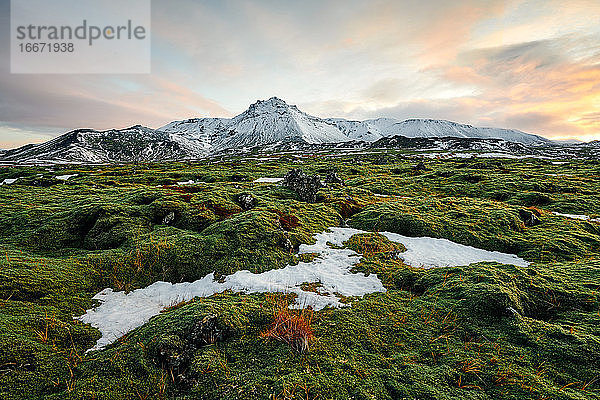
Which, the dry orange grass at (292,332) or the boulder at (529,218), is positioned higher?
the boulder at (529,218)

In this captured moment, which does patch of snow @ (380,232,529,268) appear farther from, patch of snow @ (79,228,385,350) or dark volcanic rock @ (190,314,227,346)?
dark volcanic rock @ (190,314,227,346)

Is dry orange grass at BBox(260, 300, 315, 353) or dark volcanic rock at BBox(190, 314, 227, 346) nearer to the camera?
dry orange grass at BBox(260, 300, 315, 353)

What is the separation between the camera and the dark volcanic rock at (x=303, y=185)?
2559cm

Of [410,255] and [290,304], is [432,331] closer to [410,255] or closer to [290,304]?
[290,304]

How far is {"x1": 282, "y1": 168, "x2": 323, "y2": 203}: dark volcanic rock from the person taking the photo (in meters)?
25.6

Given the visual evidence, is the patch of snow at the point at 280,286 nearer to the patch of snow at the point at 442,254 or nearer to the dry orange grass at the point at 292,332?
the patch of snow at the point at 442,254

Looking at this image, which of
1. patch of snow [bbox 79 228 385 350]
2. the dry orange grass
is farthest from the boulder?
the dry orange grass

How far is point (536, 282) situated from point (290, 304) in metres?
9.82

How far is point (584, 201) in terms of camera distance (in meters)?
28.8

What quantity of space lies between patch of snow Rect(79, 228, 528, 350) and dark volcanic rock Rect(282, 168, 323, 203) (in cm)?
968

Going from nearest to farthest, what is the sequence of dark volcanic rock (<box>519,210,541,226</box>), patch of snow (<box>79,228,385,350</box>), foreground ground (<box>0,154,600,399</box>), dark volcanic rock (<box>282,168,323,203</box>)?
foreground ground (<box>0,154,600,399</box>) < patch of snow (<box>79,228,385,350</box>) < dark volcanic rock (<box>519,210,541,226</box>) < dark volcanic rock (<box>282,168,323,203</box>)

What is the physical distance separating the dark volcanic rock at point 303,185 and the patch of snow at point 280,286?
9685mm

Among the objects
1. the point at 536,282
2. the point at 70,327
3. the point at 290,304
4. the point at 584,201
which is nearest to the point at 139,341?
the point at 70,327

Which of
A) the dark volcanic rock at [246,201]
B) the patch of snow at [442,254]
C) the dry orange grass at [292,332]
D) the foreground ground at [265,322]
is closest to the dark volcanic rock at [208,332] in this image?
the foreground ground at [265,322]
